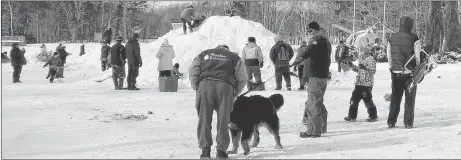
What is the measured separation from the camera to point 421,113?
36.6 feet

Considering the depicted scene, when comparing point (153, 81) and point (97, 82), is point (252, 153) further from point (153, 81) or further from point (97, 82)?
point (97, 82)

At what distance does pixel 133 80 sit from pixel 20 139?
28.4 feet

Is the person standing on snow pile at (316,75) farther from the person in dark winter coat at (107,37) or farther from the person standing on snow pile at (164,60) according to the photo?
the person in dark winter coat at (107,37)

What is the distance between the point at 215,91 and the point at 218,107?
0.63 feet

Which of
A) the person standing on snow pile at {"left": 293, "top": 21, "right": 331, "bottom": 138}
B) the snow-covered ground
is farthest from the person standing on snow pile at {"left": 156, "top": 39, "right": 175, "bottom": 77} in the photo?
the person standing on snow pile at {"left": 293, "top": 21, "right": 331, "bottom": 138}

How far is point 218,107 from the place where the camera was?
6387 mm

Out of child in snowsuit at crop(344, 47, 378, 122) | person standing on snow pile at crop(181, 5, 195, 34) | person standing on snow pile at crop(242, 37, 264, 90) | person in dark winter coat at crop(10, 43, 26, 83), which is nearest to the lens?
child in snowsuit at crop(344, 47, 378, 122)

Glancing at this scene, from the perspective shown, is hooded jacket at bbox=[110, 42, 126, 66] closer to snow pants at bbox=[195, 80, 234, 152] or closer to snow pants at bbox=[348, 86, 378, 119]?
snow pants at bbox=[348, 86, 378, 119]

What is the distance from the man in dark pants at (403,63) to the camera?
887cm

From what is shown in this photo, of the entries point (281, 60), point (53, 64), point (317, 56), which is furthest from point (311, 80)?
point (53, 64)

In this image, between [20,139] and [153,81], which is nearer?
[20,139]

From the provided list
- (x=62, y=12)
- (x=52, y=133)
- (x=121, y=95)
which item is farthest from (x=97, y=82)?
(x=62, y=12)

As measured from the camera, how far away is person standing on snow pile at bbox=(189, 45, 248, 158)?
633 cm

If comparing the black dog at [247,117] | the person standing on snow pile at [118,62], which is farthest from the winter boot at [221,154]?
the person standing on snow pile at [118,62]
